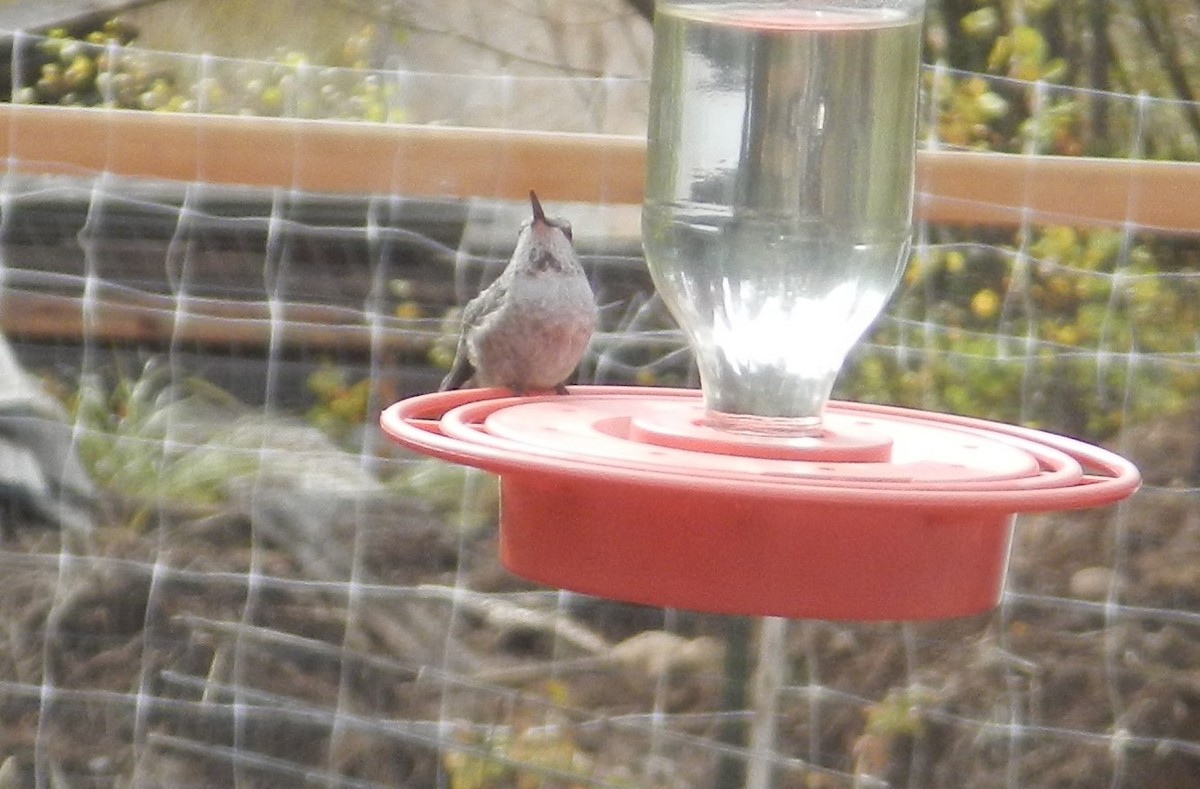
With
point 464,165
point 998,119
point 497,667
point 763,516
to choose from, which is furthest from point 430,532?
point 763,516

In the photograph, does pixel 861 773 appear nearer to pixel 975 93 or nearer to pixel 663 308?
pixel 663 308

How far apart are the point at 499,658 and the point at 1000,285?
185 centimetres

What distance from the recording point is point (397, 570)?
13.9 ft

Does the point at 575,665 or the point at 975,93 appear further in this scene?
the point at 975,93

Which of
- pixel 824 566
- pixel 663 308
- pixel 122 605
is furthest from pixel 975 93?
pixel 824 566

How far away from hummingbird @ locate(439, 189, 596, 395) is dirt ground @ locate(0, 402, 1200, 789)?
0.53 m

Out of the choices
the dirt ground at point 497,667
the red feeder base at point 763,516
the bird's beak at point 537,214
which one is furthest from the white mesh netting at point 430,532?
the red feeder base at point 763,516

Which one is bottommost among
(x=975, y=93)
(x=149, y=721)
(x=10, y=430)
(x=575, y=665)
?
(x=149, y=721)

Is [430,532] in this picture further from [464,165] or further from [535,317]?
[464,165]

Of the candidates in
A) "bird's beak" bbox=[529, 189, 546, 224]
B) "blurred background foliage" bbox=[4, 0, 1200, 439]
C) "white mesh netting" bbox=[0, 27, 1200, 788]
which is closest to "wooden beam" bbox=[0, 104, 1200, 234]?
"white mesh netting" bbox=[0, 27, 1200, 788]

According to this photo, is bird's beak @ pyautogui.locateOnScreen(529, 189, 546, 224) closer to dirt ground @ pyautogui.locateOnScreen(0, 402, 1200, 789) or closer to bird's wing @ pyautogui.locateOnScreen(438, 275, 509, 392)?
bird's wing @ pyautogui.locateOnScreen(438, 275, 509, 392)

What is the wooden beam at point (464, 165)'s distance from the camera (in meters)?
2.59

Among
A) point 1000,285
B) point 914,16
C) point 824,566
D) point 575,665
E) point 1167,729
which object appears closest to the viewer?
point 824,566

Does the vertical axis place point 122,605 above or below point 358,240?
below
